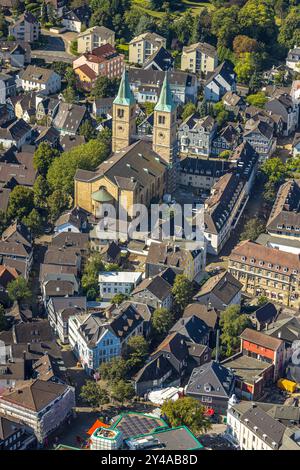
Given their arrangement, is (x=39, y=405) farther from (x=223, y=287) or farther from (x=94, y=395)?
(x=223, y=287)

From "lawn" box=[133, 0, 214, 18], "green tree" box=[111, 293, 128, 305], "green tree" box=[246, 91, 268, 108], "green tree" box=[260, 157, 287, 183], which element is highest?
"lawn" box=[133, 0, 214, 18]

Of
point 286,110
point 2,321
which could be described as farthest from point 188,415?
point 286,110

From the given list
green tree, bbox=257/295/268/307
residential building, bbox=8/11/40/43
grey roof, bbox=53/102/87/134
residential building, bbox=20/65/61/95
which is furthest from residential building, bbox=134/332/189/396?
residential building, bbox=8/11/40/43

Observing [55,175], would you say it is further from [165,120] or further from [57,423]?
[57,423]

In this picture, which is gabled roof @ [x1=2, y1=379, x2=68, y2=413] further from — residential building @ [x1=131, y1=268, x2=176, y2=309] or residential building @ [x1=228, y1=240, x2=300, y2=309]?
residential building @ [x1=228, y1=240, x2=300, y2=309]

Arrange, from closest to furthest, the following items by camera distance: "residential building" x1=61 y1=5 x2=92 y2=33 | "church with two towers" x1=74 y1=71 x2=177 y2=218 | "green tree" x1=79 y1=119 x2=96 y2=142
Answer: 1. "church with two towers" x1=74 y1=71 x2=177 y2=218
2. "green tree" x1=79 y1=119 x2=96 y2=142
3. "residential building" x1=61 y1=5 x2=92 y2=33

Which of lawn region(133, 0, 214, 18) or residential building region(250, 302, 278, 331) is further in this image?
lawn region(133, 0, 214, 18)
